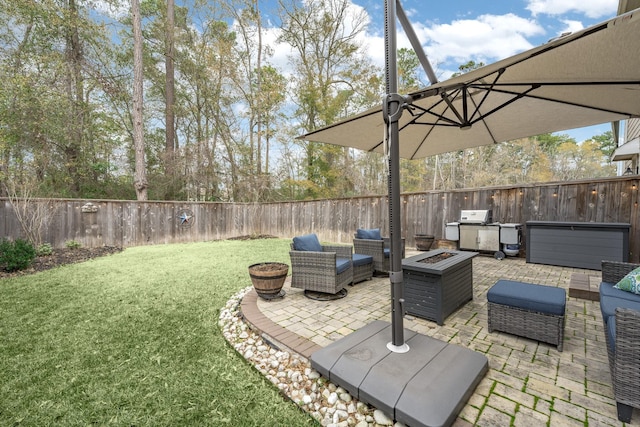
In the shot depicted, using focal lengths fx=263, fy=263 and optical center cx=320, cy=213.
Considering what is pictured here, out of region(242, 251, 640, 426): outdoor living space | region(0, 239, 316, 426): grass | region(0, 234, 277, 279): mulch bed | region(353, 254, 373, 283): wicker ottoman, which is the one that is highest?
region(353, 254, 373, 283): wicker ottoman

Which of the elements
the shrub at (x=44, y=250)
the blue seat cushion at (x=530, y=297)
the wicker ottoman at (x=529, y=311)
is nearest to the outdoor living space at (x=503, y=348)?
the wicker ottoman at (x=529, y=311)

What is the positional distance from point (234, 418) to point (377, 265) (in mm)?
3100

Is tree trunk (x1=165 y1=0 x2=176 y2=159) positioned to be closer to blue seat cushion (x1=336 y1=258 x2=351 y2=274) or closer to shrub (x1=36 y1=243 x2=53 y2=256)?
shrub (x1=36 y1=243 x2=53 y2=256)

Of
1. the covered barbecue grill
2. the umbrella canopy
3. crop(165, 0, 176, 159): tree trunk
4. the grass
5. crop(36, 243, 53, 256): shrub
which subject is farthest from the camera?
crop(165, 0, 176, 159): tree trunk

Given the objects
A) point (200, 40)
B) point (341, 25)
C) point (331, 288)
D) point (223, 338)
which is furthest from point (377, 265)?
point (200, 40)

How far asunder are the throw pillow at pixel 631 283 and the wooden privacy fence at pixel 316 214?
3519mm

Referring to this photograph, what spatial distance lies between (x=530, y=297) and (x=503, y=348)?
0.49m

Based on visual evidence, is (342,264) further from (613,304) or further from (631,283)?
(631,283)

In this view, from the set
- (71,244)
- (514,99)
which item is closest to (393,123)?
(514,99)

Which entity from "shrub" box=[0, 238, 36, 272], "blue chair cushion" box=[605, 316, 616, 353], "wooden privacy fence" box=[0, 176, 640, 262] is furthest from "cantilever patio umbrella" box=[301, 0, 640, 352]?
"shrub" box=[0, 238, 36, 272]

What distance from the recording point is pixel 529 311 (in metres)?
2.21

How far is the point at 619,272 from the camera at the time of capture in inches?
100

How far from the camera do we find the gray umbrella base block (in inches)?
55.6

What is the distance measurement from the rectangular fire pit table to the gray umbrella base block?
617 mm
